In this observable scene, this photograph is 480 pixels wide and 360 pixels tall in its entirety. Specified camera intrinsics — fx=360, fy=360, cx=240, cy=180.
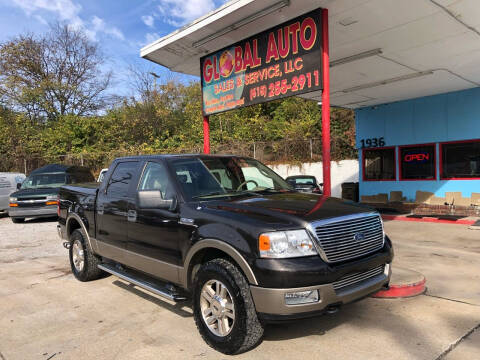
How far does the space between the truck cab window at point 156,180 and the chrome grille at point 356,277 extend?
6.40ft

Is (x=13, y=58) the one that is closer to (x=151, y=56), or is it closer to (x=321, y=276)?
(x=151, y=56)

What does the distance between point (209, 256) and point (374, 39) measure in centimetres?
669

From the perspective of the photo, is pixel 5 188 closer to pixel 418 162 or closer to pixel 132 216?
pixel 132 216

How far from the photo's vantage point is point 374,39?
7941 millimetres

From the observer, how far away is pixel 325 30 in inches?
257

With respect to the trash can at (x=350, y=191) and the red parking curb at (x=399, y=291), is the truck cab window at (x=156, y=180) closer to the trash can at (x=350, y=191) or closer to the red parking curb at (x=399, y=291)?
the red parking curb at (x=399, y=291)

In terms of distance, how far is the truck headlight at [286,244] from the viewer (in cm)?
294

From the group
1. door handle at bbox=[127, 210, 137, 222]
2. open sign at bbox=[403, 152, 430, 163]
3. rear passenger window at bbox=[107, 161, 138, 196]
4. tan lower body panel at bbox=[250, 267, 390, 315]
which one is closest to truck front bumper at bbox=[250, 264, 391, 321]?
tan lower body panel at bbox=[250, 267, 390, 315]

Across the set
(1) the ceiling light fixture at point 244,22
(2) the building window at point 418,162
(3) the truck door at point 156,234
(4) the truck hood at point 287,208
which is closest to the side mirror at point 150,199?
(3) the truck door at point 156,234

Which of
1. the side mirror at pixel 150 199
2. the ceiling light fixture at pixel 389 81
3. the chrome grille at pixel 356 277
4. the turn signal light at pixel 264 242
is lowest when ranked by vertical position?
A: the chrome grille at pixel 356 277

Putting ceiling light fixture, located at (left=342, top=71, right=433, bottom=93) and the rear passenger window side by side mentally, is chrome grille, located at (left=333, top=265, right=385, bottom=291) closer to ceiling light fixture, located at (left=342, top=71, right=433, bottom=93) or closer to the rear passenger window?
the rear passenger window

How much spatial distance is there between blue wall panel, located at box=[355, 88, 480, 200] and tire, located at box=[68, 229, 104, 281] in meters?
11.7

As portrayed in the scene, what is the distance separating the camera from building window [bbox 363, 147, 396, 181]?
14086mm

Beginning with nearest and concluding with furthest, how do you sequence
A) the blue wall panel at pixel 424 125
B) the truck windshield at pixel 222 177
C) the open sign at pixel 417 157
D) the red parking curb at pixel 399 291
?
the truck windshield at pixel 222 177 < the red parking curb at pixel 399 291 < the blue wall panel at pixel 424 125 < the open sign at pixel 417 157
